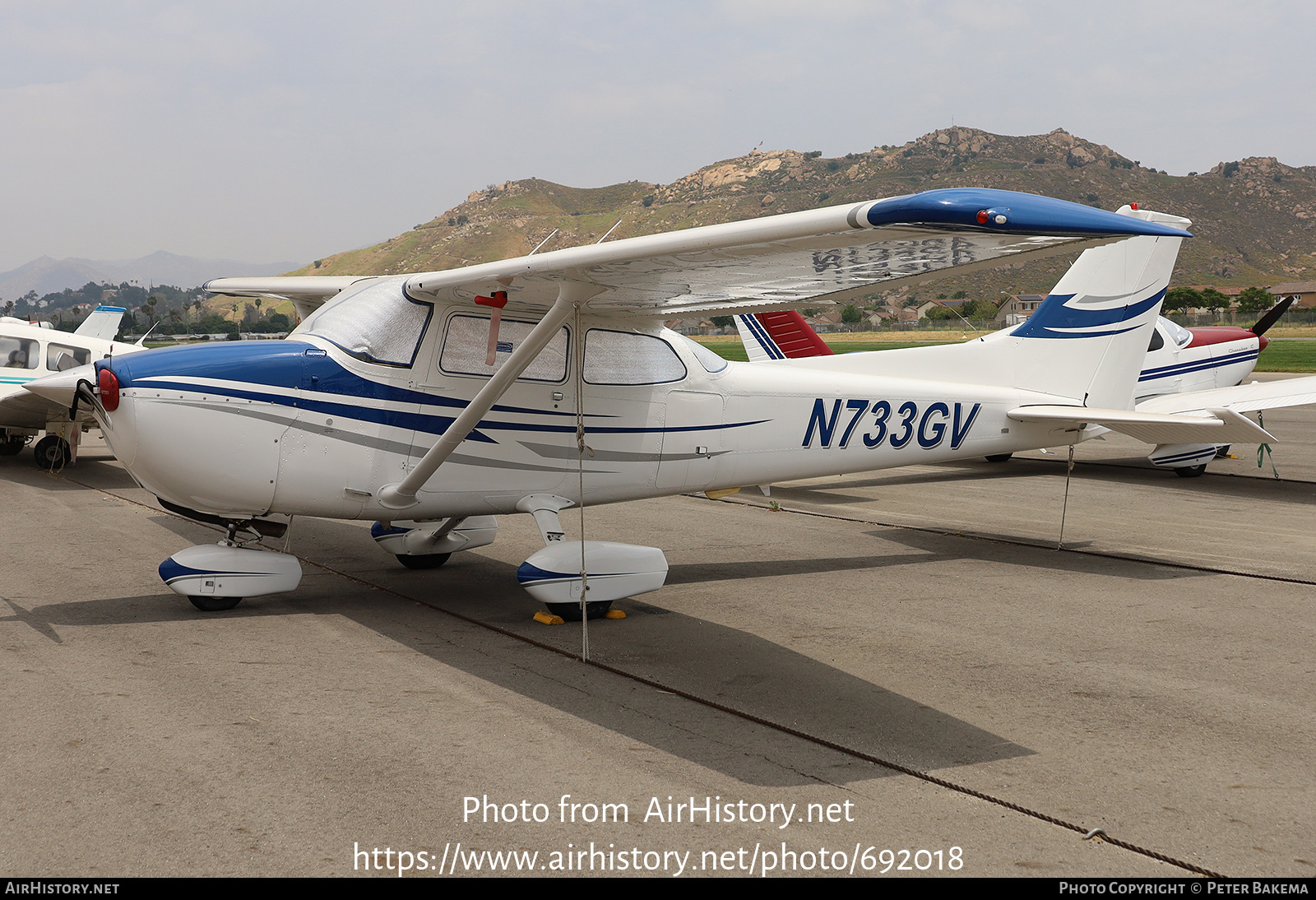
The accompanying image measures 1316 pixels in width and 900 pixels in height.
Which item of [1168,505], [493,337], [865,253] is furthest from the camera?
[1168,505]

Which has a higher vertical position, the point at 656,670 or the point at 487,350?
the point at 487,350

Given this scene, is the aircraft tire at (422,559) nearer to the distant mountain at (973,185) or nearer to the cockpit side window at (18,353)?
the cockpit side window at (18,353)

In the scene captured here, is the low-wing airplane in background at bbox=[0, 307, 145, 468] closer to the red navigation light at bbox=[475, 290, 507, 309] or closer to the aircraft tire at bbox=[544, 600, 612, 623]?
the red navigation light at bbox=[475, 290, 507, 309]

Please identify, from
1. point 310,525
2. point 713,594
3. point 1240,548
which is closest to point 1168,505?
point 1240,548

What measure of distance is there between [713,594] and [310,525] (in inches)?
189

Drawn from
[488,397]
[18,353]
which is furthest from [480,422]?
[18,353]

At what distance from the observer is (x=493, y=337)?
6512mm

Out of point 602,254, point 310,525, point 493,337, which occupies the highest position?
point 602,254

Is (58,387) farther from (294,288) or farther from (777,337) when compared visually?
(777,337)

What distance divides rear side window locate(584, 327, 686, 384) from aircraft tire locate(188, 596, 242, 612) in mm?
2814

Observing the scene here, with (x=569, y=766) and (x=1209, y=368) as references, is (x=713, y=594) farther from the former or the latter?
(x=1209, y=368)

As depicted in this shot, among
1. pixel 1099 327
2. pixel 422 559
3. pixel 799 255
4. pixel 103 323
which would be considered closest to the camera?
pixel 799 255

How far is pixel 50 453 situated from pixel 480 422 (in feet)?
38.6

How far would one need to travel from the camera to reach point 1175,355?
1516cm
